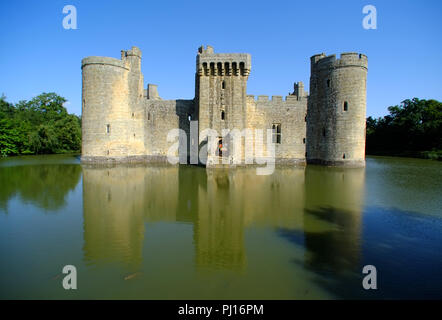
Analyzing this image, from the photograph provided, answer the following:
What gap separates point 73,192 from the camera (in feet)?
36.1

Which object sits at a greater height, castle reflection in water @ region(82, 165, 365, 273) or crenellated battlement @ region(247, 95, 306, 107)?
crenellated battlement @ region(247, 95, 306, 107)

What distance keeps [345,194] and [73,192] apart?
37.5 ft

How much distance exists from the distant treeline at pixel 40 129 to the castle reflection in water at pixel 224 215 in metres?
25.0

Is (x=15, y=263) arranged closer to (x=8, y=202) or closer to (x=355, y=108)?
(x=8, y=202)

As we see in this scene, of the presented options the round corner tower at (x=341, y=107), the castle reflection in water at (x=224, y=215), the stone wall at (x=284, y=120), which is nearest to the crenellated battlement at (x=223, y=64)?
the stone wall at (x=284, y=120)

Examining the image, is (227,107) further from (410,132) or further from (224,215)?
(410,132)

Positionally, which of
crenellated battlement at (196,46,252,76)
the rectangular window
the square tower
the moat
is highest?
crenellated battlement at (196,46,252,76)

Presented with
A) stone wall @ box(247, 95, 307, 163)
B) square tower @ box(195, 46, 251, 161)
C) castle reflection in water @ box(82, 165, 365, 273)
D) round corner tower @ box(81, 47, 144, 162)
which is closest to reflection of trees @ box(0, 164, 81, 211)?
castle reflection in water @ box(82, 165, 365, 273)

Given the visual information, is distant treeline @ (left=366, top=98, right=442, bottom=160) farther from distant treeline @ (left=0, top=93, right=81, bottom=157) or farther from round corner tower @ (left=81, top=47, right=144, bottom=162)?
distant treeline @ (left=0, top=93, right=81, bottom=157)

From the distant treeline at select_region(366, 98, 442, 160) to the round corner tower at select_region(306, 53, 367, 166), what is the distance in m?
A: 17.3

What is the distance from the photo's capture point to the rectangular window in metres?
22.1

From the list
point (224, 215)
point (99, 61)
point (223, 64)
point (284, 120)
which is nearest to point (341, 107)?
point (284, 120)

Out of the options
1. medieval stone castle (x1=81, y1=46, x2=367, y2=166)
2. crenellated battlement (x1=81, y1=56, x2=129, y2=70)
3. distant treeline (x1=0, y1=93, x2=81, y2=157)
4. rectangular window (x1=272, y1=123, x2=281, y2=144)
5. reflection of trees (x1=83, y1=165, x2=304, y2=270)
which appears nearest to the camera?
reflection of trees (x1=83, y1=165, x2=304, y2=270)
